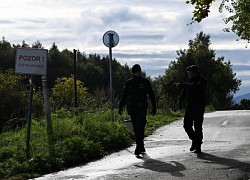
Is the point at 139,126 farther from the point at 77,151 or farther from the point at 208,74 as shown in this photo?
the point at 208,74

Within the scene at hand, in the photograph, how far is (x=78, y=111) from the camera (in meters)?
20.4

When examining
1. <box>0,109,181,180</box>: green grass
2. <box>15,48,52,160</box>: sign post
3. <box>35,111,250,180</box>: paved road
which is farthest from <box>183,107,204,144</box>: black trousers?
<box>15,48,52,160</box>: sign post

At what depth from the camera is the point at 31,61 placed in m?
12.4

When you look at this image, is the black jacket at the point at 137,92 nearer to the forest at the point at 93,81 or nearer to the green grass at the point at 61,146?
the green grass at the point at 61,146

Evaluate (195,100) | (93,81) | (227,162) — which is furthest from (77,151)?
(93,81)

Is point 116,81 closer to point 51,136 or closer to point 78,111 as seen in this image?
point 78,111

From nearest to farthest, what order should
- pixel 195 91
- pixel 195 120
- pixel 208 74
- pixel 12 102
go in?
pixel 195 91 → pixel 195 120 → pixel 12 102 → pixel 208 74

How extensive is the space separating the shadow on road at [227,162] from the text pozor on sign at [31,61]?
3693 mm

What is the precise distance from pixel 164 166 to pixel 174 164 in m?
0.25

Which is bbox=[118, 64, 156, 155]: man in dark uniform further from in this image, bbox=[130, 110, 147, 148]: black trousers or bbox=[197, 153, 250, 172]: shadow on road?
bbox=[197, 153, 250, 172]: shadow on road

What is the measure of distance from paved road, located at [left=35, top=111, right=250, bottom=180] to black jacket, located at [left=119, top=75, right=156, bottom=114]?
1075 millimetres

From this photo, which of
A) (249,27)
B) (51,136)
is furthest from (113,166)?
(249,27)

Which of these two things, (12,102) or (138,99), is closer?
(138,99)

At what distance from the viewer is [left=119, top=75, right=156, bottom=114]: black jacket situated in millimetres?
13055
